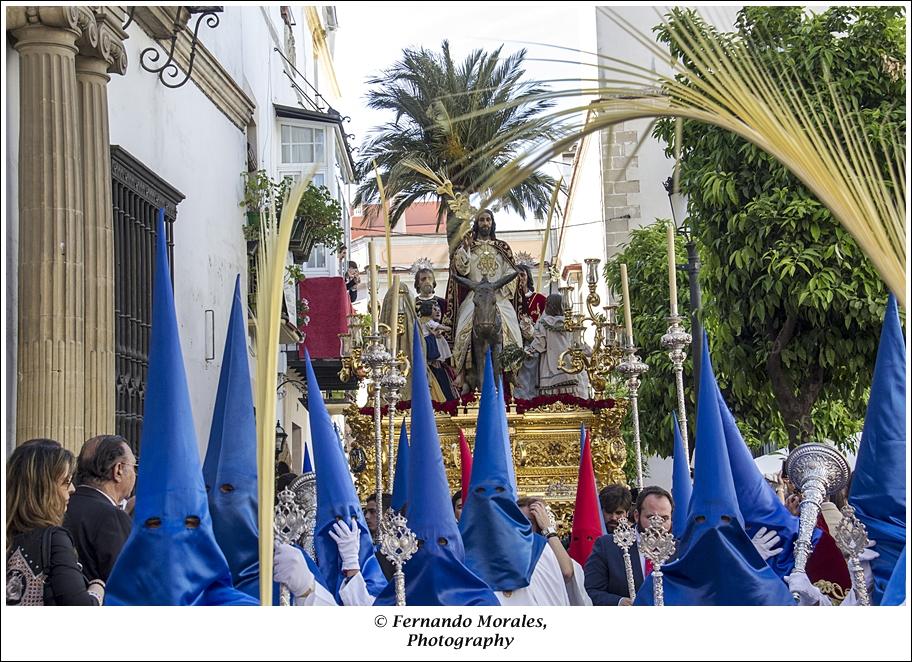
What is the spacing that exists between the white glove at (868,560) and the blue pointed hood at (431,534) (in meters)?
1.26

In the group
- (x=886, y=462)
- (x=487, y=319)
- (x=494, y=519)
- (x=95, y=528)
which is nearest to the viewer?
(x=886, y=462)

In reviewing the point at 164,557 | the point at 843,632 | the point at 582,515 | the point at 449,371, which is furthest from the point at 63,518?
the point at 449,371

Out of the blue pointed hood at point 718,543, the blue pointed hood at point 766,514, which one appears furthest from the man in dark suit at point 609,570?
the blue pointed hood at point 718,543

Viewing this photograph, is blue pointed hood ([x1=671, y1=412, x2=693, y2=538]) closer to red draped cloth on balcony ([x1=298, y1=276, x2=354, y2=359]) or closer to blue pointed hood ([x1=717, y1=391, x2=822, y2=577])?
blue pointed hood ([x1=717, y1=391, x2=822, y2=577])

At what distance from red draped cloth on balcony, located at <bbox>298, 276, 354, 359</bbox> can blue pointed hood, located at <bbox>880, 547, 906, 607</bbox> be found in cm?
1277

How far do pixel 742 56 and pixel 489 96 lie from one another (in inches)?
237

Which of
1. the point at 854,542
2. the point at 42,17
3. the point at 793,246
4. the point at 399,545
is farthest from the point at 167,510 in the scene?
the point at 793,246

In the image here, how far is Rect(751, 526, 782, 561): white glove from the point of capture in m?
5.44

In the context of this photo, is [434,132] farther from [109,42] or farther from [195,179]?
[109,42]

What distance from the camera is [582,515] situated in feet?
24.6

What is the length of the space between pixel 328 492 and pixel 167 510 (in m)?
1.14

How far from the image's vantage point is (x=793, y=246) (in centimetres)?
965


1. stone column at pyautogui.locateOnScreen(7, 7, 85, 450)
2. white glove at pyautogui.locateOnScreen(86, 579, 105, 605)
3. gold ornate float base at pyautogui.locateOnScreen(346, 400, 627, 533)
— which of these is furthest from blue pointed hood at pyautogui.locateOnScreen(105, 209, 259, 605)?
gold ornate float base at pyautogui.locateOnScreen(346, 400, 627, 533)

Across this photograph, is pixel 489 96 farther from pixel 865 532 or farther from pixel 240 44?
pixel 865 532
